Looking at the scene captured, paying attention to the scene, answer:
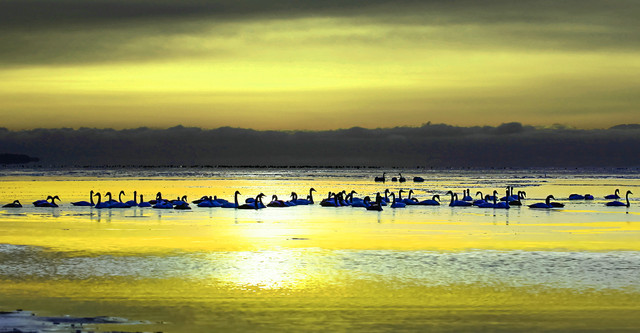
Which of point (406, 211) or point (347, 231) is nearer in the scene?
point (347, 231)

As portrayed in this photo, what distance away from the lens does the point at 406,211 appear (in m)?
45.9

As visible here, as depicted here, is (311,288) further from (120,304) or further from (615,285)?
(615,285)

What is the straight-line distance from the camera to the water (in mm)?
14530

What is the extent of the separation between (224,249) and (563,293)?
38.6ft

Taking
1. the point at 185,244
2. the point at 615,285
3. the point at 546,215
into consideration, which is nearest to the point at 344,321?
the point at 615,285

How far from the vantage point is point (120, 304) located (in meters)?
15.7

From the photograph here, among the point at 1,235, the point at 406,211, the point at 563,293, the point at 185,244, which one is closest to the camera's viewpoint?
the point at 563,293

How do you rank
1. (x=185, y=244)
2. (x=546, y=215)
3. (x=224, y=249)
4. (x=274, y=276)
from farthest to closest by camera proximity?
(x=546, y=215) → (x=185, y=244) → (x=224, y=249) → (x=274, y=276)

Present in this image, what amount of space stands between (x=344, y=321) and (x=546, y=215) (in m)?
30.5

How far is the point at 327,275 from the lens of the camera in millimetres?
19406

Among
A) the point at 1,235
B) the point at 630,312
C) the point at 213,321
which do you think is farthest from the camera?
the point at 1,235

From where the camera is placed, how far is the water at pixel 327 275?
14530mm

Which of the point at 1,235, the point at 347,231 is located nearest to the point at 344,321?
the point at 347,231

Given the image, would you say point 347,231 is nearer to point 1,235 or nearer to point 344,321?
point 1,235
